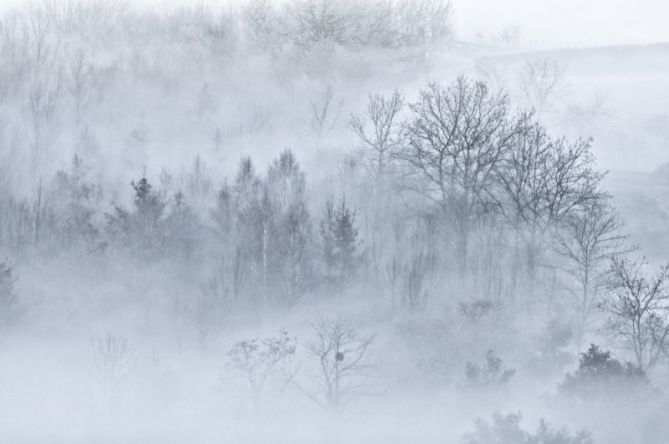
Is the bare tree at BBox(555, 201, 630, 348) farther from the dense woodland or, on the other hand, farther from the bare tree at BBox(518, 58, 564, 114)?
the bare tree at BBox(518, 58, 564, 114)

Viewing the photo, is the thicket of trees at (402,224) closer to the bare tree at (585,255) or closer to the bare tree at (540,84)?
the bare tree at (585,255)

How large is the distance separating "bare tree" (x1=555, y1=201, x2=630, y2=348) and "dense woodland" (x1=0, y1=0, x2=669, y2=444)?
0.71ft

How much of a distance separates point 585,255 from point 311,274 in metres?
12.5

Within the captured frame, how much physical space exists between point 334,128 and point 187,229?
45.6ft

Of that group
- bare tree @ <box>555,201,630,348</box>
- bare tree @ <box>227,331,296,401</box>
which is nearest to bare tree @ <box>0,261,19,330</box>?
bare tree @ <box>227,331,296,401</box>

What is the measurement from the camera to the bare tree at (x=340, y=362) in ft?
101

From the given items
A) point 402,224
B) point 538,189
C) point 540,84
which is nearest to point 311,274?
point 402,224

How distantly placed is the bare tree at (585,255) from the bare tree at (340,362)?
7.87 metres

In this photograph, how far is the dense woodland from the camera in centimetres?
2945

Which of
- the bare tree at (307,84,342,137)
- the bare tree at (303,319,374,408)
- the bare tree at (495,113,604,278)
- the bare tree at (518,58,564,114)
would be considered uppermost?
the bare tree at (518,58,564,114)

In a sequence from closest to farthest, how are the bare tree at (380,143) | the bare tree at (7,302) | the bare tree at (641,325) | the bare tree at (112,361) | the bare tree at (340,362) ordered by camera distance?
1. the bare tree at (641,325)
2. the bare tree at (340,362)
3. the bare tree at (112,361)
4. the bare tree at (7,302)
5. the bare tree at (380,143)

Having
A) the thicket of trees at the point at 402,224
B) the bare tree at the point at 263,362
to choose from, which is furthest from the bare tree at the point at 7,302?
the bare tree at the point at 263,362

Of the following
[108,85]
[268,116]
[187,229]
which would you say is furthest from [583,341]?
[108,85]

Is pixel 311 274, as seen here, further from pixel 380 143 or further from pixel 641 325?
pixel 641 325
